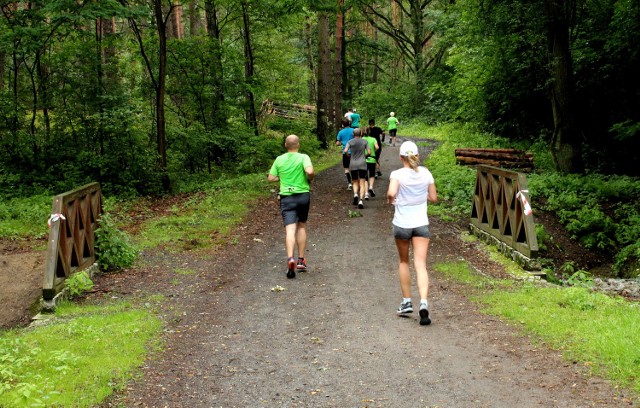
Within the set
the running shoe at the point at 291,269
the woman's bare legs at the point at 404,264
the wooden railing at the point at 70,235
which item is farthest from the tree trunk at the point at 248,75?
the woman's bare legs at the point at 404,264

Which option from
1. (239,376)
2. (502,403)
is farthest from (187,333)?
(502,403)

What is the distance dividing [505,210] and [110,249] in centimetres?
697

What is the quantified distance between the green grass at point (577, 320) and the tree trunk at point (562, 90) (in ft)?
31.0

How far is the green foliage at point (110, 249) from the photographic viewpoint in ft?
32.8

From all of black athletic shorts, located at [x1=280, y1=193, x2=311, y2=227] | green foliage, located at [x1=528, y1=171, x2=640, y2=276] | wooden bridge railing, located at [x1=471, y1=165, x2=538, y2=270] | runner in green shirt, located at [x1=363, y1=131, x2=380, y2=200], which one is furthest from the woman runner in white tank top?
runner in green shirt, located at [x1=363, y1=131, x2=380, y2=200]

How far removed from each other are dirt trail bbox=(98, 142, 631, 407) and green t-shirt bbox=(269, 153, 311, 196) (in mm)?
1365

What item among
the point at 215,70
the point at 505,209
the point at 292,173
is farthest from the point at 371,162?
the point at 215,70

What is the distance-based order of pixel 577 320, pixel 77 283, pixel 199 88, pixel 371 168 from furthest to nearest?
pixel 199 88, pixel 371 168, pixel 77 283, pixel 577 320

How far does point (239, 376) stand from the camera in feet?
17.9

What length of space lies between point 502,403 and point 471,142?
22092 millimetres

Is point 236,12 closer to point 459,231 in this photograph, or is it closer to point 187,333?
point 459,231

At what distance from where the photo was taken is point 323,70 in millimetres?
25141

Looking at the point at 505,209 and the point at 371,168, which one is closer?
the point at 505,209

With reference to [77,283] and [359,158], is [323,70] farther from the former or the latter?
[77,283]
